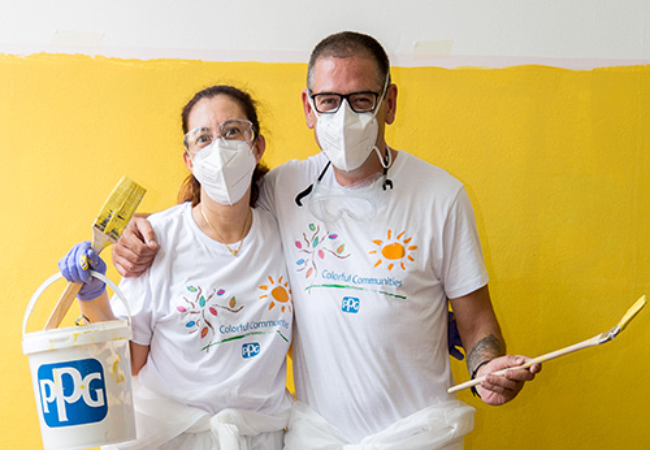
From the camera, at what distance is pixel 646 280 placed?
2141 millimetres

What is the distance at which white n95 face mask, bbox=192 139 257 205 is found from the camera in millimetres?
1587

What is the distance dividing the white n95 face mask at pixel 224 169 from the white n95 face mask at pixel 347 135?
182 mm

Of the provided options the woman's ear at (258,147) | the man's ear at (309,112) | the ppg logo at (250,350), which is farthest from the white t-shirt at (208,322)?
the man's ear at (309,112)

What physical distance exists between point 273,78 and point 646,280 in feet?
4.13

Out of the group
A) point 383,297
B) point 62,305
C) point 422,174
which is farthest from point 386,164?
point 62,305

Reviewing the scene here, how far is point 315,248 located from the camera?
1.70 m

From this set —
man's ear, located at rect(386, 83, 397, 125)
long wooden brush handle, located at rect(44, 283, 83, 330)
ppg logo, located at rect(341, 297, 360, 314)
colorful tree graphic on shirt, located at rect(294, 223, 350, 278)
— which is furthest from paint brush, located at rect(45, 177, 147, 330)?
man's ear, located at rect(386, 83, 397, 125)

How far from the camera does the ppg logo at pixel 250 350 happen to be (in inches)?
63.6

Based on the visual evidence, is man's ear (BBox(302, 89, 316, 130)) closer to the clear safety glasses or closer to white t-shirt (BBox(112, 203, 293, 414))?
the clear safety glasses

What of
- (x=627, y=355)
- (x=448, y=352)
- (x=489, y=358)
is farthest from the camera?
(x=627, y=355)

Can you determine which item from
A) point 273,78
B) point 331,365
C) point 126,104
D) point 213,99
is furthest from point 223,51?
point 331,365

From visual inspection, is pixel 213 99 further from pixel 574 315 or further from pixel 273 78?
pixel 574 315

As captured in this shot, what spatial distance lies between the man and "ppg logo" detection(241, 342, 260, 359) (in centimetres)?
12

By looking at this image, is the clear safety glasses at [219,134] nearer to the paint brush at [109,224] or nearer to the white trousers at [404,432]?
the paint brush at [109,224]
